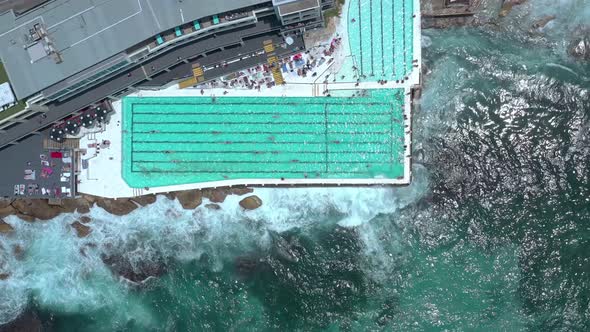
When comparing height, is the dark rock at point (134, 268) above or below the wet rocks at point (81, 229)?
below

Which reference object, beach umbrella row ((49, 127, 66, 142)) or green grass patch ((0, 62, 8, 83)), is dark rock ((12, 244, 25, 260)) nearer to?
beach umbrella row ((49, 127, 66, 142))

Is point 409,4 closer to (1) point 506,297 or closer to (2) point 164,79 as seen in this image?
(2) point 164,79

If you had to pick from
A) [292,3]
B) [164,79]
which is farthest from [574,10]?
[164,79]

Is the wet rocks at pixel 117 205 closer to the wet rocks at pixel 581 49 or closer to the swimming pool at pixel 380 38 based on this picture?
the swimming pool at pixel 380 38

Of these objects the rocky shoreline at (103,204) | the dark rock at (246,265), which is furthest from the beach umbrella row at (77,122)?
the dark rock at (246,265)

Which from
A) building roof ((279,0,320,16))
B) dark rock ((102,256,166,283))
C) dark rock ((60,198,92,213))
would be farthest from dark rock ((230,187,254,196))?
building roof ((279,0,320,16))

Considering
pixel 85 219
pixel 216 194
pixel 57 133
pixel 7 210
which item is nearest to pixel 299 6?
pixel 216 194

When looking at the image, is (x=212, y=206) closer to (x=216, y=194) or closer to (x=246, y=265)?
(x=216, y=194)
